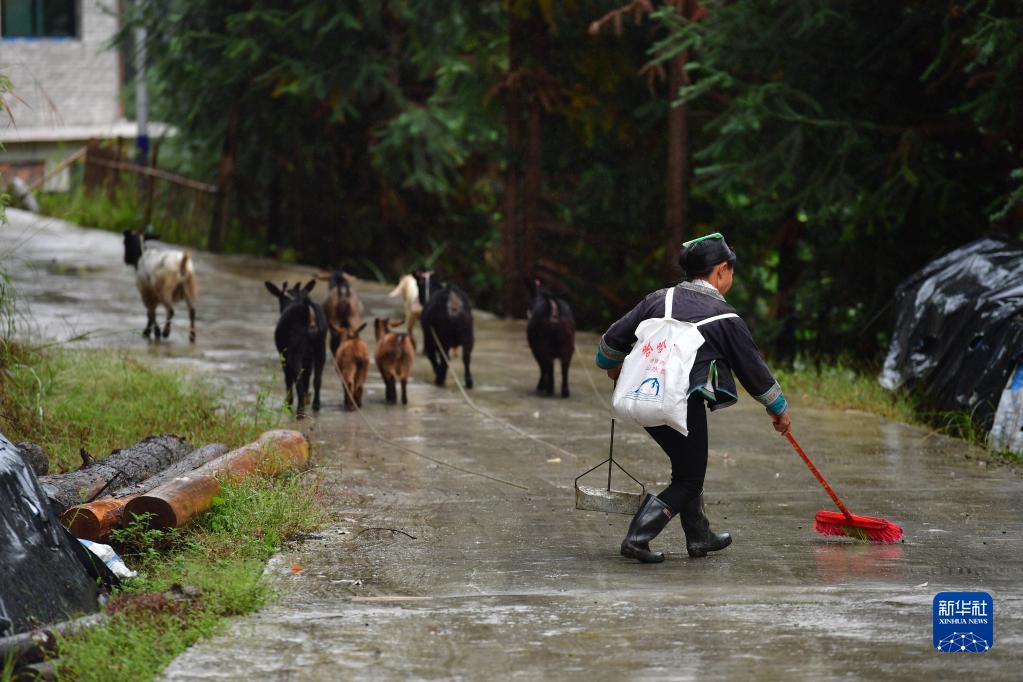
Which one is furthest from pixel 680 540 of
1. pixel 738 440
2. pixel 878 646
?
pixel 738 440

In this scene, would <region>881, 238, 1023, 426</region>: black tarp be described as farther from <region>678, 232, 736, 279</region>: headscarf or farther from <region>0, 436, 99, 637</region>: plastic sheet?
<region>0, 436, 99, 637</region>: plastic sheet

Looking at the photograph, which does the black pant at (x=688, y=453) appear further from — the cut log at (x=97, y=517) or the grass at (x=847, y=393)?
the grass at (x=847, y=393)

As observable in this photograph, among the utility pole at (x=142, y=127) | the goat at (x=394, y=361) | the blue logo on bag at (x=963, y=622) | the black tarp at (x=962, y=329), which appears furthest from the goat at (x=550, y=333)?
the utility pole at (x=142, y=127)

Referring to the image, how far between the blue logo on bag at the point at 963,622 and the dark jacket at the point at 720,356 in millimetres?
1350

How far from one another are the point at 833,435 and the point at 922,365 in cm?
143

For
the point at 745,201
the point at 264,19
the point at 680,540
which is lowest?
the point at 680,540

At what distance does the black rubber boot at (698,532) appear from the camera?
24.8 feet

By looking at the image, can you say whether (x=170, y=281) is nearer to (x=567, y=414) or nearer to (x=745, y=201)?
(x=567, y=414)

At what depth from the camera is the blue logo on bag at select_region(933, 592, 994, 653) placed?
5.94 meters

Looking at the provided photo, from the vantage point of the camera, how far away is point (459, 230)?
91.9 ft

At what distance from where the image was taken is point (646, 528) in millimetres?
7441

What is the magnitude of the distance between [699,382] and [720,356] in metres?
0.19

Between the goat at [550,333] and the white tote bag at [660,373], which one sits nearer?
the white tote bag at [660,373]

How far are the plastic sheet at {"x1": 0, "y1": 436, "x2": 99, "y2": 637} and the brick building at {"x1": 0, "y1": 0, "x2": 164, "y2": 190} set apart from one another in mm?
26878
